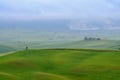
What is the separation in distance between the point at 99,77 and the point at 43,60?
19022 millimetres

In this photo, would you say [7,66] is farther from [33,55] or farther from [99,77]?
[99,77]

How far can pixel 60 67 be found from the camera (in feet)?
205

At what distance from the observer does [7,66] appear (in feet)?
210

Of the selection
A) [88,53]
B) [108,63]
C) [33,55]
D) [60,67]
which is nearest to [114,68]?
[108,63]

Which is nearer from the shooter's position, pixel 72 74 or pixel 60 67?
pixel 72 74

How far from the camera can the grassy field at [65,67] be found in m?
53.4

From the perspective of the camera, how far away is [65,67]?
6228 centimetres

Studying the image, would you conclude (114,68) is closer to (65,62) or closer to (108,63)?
(108,63)

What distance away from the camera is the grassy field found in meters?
53.4

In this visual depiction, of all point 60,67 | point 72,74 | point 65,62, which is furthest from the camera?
point 65,62

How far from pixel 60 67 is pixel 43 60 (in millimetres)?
7535

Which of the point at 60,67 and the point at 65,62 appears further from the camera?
the point at 65,62

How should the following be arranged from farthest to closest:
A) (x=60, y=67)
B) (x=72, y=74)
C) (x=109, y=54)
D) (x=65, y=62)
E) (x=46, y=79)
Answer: (x=109, y=54) < (x=65, y=62) < (x=60, y=67) < (x=72, y=74) < (x=46, y=79)

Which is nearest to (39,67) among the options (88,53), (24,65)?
(24,65)
